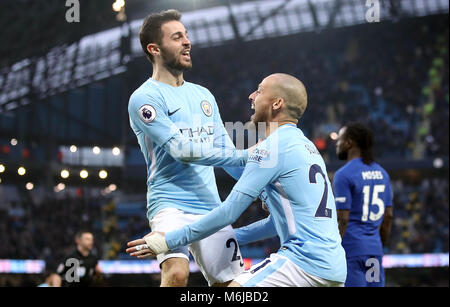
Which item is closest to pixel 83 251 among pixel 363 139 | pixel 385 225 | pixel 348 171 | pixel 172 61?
pixel 385 225

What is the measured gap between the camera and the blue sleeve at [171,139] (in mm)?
3406

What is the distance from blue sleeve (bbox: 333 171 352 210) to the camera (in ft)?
16.3

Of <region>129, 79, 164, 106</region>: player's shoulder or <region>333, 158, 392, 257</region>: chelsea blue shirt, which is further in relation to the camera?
<region>333, 158, 392, 257</region>: chelsea blue shirt

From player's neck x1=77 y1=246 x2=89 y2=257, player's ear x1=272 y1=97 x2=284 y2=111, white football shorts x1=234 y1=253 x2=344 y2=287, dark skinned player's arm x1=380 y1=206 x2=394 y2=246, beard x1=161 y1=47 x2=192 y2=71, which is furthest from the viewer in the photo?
player's neck x1=77 y1=246 x2=89 y2=257

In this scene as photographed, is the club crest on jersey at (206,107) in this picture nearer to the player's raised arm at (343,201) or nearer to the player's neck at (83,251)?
the player's raised arm at (343,201)

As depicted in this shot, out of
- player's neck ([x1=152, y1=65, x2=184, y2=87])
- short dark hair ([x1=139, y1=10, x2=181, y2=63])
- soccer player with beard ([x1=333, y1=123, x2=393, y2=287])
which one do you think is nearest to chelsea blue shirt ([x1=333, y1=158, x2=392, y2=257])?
soccer player with beard ([x1=333, y1=123, x2=393, y2=287])

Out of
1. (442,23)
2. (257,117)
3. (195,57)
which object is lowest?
(257,117)

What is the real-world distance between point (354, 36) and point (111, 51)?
419 inches

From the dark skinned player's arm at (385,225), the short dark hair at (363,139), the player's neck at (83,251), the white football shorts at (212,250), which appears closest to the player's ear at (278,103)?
the white football shorts at (212,250)

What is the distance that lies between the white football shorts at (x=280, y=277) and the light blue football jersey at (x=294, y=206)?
1.2 inches

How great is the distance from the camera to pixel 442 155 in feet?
67.9

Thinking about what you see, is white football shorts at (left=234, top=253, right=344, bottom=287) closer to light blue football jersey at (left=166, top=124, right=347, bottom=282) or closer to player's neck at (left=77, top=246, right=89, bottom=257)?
light blue football jersey at (left=166, top=124, right=347, bottom=282)
